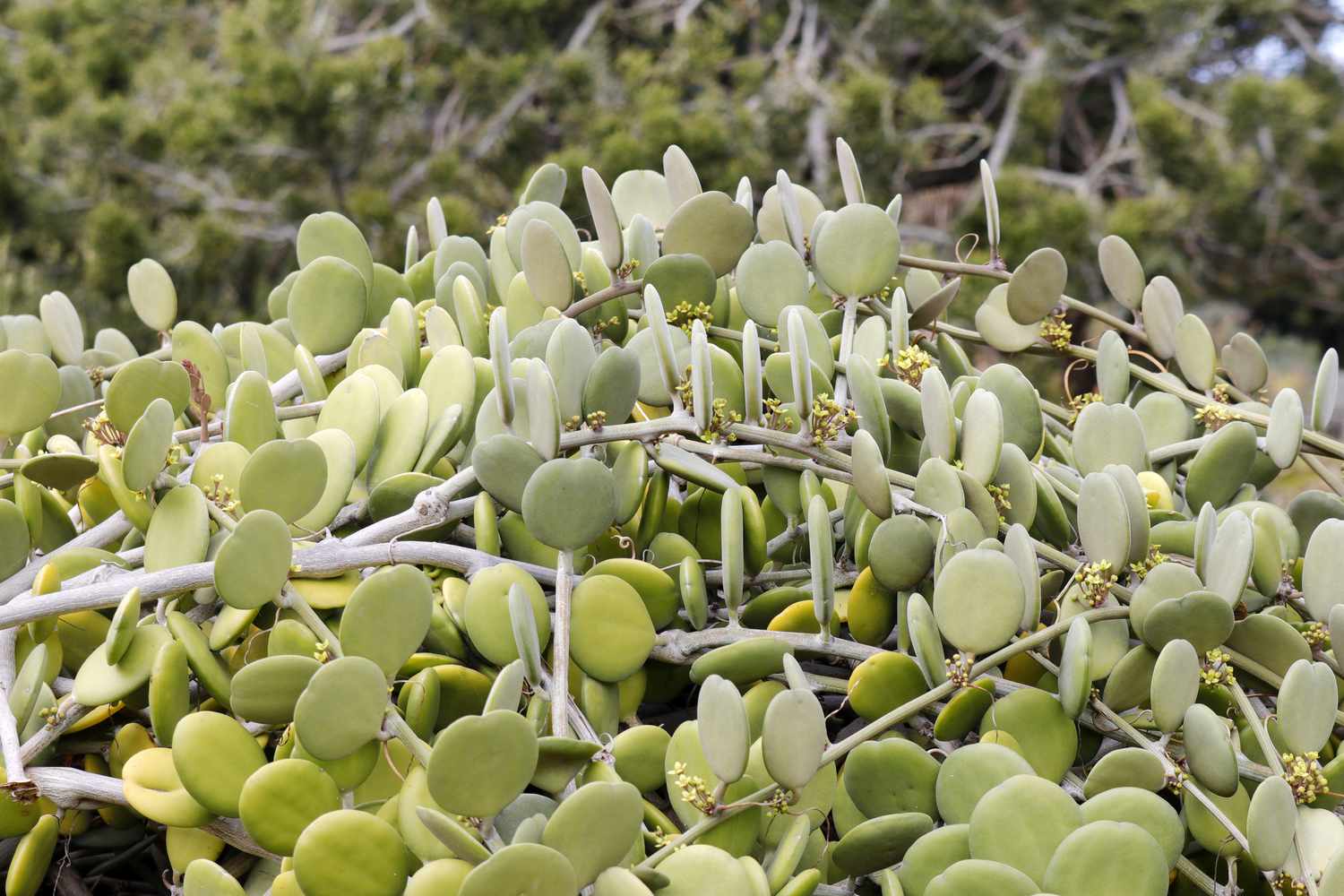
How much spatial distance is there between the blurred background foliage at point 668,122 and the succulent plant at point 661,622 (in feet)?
9.84

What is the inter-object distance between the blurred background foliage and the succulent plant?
3.00m

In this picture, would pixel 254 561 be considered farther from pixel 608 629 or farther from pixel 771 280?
pixel 771 280

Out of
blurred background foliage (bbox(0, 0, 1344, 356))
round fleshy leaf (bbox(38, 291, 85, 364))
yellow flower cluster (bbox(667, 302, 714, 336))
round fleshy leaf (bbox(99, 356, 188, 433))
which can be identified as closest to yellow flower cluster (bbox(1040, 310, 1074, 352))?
yellow flower cluster (bbox(667, 302, 714, 336))

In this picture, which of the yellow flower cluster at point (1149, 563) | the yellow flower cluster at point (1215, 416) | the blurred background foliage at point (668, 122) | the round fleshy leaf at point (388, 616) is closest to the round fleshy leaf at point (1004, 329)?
the yellow flower cluster at point (1215, 416)

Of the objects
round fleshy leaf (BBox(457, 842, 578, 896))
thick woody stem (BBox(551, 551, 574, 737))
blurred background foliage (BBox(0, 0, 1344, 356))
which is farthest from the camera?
blurred background foliage (BBox(0, 0, 1344, 356))

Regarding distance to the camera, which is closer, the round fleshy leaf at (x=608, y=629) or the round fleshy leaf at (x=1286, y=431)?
the round fleshy leaf at (x=608, y=629)

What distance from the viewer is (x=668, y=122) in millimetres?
3730

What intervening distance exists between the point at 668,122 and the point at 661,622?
3.34m

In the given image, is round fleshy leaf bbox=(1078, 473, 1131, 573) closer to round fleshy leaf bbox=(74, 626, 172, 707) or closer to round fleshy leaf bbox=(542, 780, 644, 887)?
round fleshy leaf bbox=(542, 780, 644, 887)

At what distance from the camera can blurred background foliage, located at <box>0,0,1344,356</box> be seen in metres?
3.93

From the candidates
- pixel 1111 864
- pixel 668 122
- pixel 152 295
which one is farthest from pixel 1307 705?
pixel 668 122

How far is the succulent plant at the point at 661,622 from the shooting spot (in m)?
0.47

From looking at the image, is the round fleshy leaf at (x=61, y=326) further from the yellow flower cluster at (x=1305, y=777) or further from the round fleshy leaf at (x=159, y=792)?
the yellow flower cluster at (x=1305, y=777)

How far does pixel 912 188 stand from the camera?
15.4 ft
